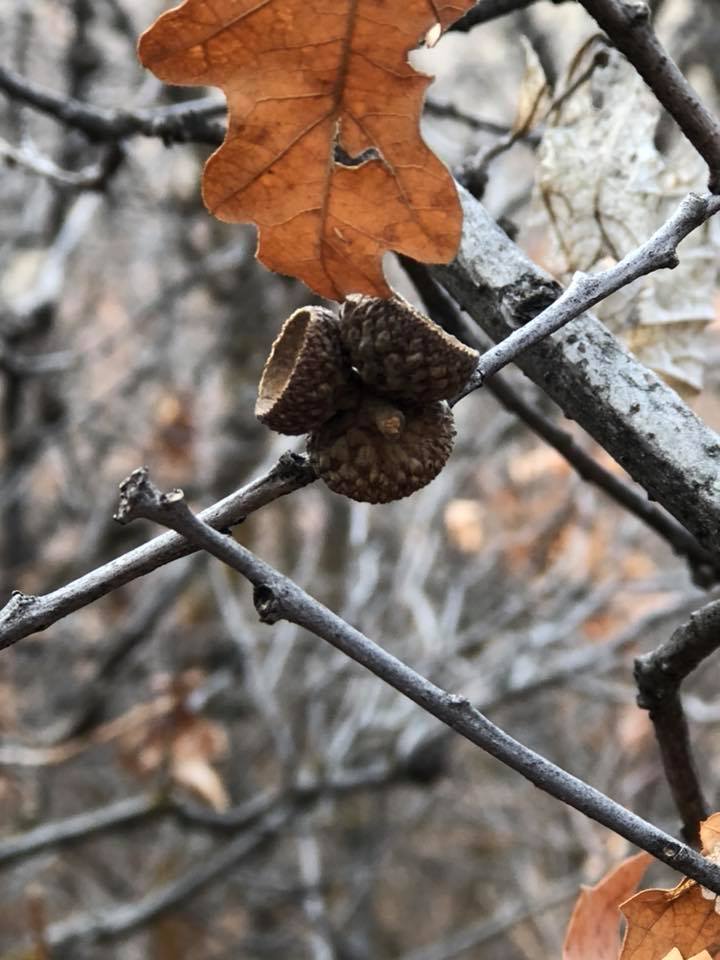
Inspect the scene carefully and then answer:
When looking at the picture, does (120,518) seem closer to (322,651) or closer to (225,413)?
(322,651)

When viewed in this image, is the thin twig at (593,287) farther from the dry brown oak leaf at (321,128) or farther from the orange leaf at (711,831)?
the orange leaf at (711,831)

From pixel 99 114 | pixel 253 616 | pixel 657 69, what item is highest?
pixel 253 616

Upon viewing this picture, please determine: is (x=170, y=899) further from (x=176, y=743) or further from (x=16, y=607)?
(x=16, y=607)

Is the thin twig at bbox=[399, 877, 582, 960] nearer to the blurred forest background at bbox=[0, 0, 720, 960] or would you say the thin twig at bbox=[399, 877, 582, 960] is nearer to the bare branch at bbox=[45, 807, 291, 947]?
the blurred forest background at bbox=[0, 0, 720, 960]

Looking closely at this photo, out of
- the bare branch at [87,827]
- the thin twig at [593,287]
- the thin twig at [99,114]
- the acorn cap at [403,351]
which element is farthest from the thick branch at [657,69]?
the bare branch at [87,827]

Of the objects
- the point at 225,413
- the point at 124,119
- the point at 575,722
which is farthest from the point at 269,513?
the point at 124,119

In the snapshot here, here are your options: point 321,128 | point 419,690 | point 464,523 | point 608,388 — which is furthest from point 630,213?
point 464,523

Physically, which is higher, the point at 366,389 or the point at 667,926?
the point at 366,389

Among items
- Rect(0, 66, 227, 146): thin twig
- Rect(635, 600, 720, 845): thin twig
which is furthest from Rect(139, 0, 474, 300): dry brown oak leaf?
Rect(0, 66, 227, 146): thin twig
